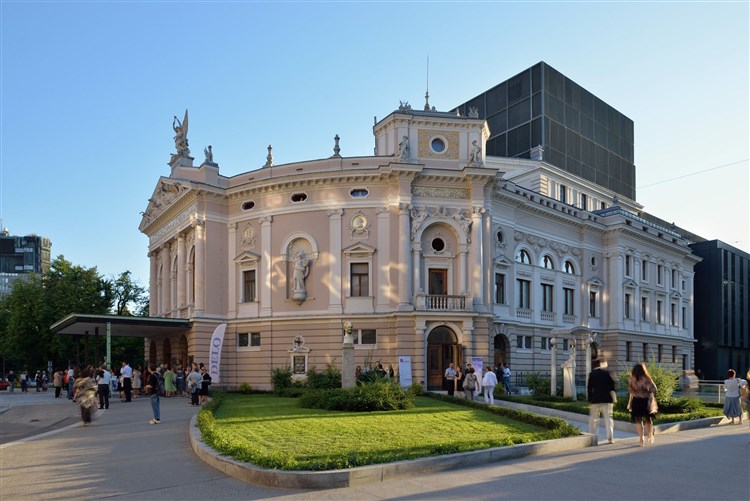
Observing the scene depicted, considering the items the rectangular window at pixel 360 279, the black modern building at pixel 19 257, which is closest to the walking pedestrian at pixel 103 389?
the rectangular window at pixel 360 279

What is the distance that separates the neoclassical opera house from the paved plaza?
67.1 ft

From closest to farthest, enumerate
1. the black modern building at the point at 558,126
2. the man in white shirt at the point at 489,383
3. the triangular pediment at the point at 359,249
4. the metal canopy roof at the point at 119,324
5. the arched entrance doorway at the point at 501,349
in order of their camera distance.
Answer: the man in white shirt at the point at 489,383
the metal canopy roof at the point at 119,324
the triangular pediment at the point at 359,249
the arched entrance doorway at the point at 501,349
the black modern building at the point at 558,126

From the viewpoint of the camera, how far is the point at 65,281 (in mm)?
62688

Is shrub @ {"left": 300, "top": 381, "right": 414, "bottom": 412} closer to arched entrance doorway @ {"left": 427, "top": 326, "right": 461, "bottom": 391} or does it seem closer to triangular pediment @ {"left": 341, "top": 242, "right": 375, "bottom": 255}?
arched entrance doorway @ {"left": 427, "top": 326, "right": 461, "bottom": 391}

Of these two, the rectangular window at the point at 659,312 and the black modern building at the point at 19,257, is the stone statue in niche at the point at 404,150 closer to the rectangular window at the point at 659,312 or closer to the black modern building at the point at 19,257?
the rectangular window at the point at 659,312

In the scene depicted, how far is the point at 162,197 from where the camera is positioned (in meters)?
48.1

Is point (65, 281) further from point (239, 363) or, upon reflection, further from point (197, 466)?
point (197, 466)

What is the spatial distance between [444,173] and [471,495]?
95.1ft

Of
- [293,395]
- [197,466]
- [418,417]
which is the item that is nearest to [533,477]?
[197,466]

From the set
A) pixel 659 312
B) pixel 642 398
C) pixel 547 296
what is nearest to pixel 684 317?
pixel 659 312

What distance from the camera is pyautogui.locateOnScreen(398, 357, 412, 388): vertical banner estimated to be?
1354 inches

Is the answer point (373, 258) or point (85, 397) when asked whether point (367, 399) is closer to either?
point (85, 397)

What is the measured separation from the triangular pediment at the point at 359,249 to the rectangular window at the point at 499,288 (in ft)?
28.6

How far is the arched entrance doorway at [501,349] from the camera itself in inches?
1626
